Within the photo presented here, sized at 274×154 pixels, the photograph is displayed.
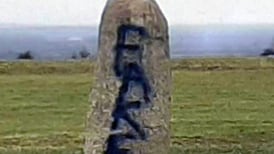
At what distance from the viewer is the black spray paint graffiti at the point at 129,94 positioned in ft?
29.3

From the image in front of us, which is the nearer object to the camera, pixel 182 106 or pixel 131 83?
pixel 131 83

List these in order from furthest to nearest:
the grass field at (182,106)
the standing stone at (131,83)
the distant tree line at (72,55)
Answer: the distant tree line at (72,55), the grass field at (182,106), the standing stone at (131,83)

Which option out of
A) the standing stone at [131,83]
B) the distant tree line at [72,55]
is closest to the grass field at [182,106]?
the standing stone at [131,83]

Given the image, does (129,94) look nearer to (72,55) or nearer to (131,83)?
(131,83)

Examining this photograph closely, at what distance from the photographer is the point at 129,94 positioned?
9.00m

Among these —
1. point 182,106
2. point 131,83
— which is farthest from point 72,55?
point 131,83

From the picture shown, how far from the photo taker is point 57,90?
30.6 meters

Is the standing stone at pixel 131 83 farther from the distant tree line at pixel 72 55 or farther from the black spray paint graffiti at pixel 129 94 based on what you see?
the distant tree line at pixel 72 55

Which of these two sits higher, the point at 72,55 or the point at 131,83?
the point at 131,83

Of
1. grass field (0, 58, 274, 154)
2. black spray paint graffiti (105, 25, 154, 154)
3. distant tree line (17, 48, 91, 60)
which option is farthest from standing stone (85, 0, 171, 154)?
distant tree line (17, 48, 91, 60)

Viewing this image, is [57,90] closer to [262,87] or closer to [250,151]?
[262,87]

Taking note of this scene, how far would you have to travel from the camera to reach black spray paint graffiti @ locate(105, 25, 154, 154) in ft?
29.3

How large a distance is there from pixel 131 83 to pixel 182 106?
1535 centimetres

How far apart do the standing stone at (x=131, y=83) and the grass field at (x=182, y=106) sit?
6495 mm
